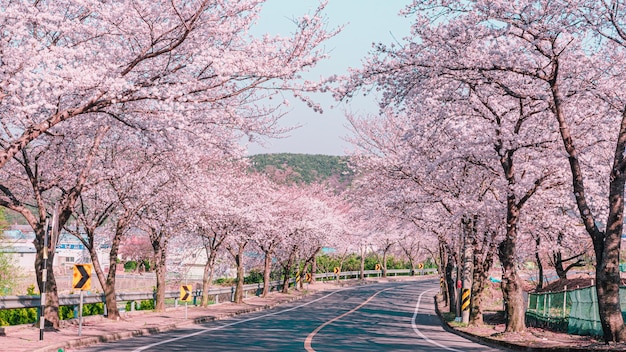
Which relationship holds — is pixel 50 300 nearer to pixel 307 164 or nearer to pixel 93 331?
A: pixel 93 331

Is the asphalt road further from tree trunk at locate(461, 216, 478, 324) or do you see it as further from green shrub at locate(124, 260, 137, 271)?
green shrub at locate(124, 260, 137, 271)

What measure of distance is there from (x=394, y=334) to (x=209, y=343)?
792 cm

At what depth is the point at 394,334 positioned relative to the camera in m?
23.3

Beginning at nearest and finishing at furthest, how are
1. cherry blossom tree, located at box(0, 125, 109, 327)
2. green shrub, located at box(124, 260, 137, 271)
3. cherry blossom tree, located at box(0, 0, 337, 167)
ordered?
cherry blossom tree, located at box(0, 0, 337, 167) < cherry blossom tree, located at box(0, 125, 109, 327) < green shrub, located at box(124, 260, 137, 271)

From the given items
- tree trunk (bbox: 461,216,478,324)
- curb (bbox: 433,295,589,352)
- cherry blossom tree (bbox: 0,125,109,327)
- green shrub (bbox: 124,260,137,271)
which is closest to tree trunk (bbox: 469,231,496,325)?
tree trunk (bbox: 461,216,478,324)

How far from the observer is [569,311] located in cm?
2389

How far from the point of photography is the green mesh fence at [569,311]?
2025cm

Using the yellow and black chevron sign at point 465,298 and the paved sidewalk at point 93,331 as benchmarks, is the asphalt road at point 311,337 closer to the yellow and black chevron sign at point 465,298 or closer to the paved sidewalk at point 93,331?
the paved sidewalk at point 93,331

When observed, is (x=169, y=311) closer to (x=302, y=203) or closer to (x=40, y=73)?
(x=40, y=73)

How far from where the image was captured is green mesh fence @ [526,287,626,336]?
20250 millimetres

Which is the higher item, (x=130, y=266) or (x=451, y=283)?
Answer: (x=451, y=283)

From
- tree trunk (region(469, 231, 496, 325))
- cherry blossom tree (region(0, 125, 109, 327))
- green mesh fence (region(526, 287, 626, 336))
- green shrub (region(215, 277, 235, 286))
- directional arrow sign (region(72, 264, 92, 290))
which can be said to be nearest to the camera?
directional arrow sign (region(72, 264, 92, 290))

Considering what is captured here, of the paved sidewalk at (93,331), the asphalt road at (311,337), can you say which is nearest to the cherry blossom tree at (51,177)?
the paved sidewalk at (93,331)

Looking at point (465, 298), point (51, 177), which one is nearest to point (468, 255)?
point (465, 298)
